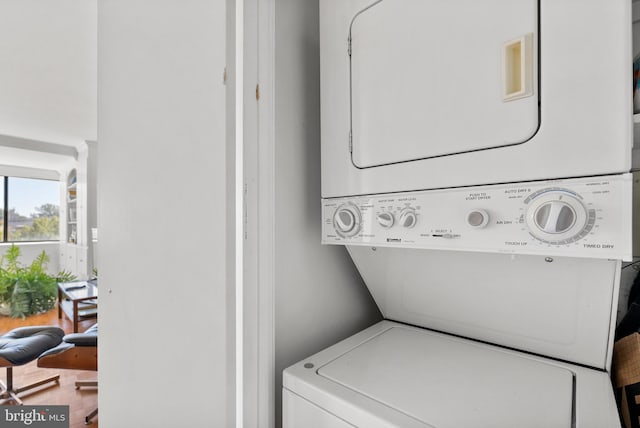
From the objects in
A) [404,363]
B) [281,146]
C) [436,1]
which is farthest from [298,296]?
[436,1]

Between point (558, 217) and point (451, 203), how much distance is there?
22 cm

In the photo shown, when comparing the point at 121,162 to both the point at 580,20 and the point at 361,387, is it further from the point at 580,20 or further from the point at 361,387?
the point at 580,20

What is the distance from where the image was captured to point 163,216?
113 cm

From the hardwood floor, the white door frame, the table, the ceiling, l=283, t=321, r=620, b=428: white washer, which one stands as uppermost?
the ceiling

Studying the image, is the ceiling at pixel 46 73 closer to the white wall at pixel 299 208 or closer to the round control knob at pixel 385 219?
the white wall at pixel 299 208

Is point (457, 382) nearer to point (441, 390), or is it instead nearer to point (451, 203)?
point (441, 390)

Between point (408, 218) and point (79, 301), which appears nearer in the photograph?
point (408, 218)

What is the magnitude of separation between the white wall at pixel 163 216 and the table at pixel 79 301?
10.1 ft

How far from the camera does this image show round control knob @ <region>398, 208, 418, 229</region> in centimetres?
83

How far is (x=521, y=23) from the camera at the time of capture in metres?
0.67

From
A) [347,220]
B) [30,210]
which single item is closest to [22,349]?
[347,220]

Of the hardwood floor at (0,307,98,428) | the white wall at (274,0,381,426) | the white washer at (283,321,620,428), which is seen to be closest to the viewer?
the white washer at (283,321,620,428)

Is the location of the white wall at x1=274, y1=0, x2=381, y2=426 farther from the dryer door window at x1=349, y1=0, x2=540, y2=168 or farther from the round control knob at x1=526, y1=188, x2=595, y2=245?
the round control knob at x1=526, y1=188, x2=595, y2=245

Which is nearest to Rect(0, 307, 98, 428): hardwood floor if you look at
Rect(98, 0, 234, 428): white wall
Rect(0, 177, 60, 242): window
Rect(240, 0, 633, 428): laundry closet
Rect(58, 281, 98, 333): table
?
Rect(58, 281, 98, 333): table
